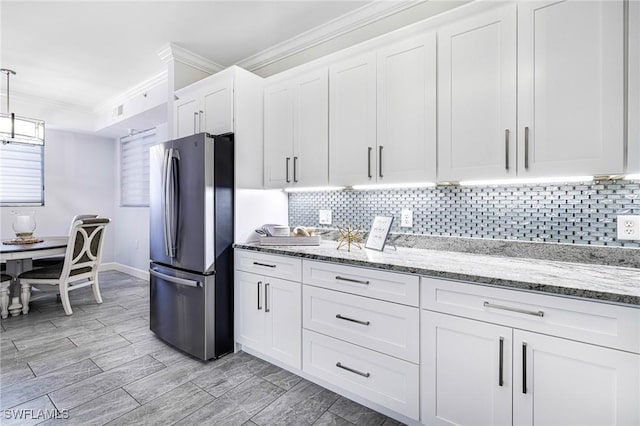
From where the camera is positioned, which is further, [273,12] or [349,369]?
[273,12]

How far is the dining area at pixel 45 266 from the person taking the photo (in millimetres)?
3273

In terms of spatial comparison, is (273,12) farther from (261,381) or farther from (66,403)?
(66,403)

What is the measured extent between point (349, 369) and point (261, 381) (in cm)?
69

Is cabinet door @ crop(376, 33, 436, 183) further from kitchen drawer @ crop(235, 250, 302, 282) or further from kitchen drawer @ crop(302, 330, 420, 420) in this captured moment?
kitchen drawer @ crop(302, 330, 420, 420)

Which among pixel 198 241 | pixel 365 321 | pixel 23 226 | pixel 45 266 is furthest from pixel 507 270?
pixel 23 226

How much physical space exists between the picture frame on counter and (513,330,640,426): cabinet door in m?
0.94

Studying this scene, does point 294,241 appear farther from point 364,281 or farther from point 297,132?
point 297,132

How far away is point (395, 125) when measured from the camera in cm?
193

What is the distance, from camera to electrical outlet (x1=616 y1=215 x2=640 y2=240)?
1.47m

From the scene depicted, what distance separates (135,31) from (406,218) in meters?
2.95

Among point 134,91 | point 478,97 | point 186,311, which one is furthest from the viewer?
point 134,91

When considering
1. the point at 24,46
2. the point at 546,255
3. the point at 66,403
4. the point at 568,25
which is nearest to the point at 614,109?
the point at 568,25

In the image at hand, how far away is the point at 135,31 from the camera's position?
2.75m

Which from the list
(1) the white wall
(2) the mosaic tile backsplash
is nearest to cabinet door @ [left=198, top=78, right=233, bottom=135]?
(2) the mosaic tile backsplash
